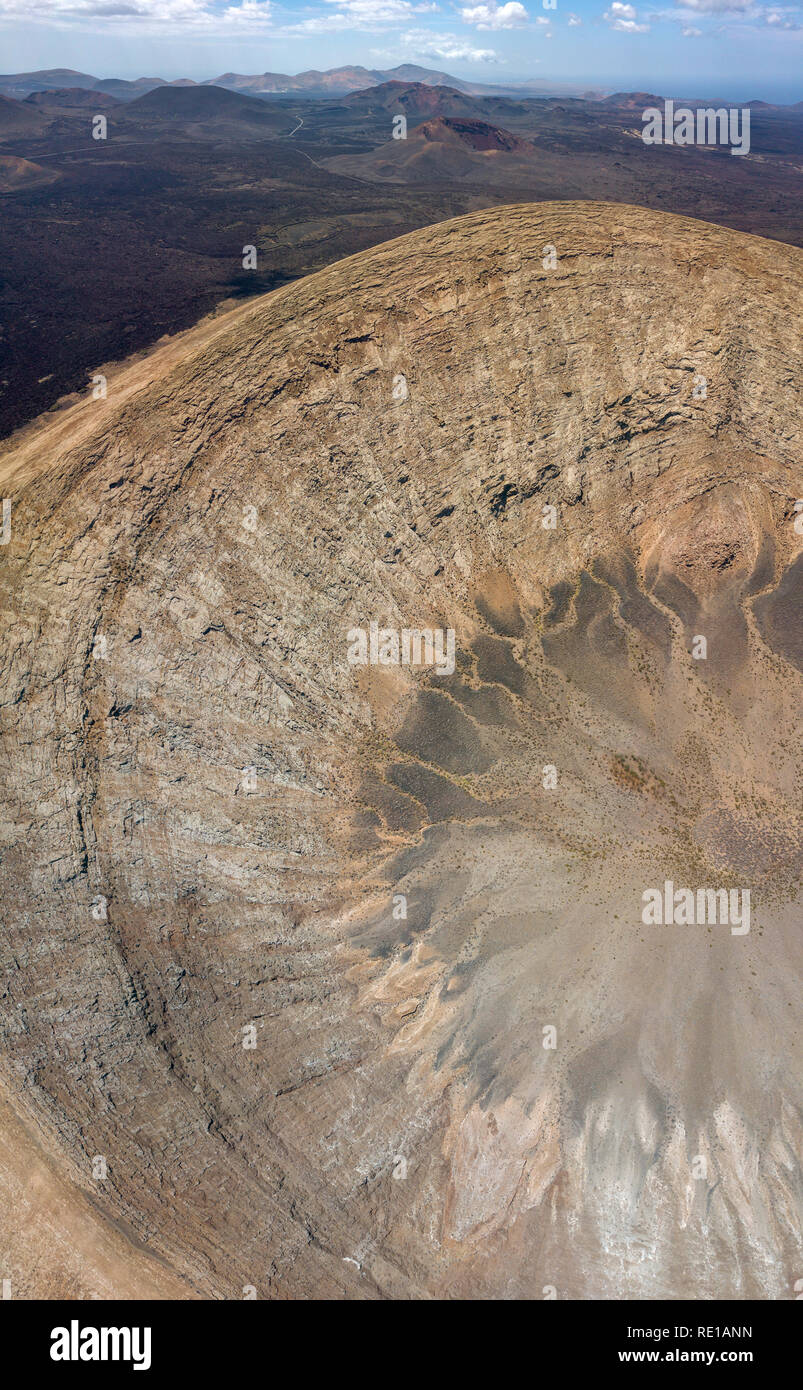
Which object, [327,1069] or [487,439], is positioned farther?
[487,439]

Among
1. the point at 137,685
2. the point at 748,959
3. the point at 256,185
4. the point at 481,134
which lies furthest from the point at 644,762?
the point at 481,134

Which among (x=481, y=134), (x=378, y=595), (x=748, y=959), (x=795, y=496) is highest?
(x=481, y=134)

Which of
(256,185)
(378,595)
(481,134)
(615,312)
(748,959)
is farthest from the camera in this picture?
(481,134)

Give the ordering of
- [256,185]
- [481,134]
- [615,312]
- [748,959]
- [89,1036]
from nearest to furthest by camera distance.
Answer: [89,1036]
[748,959]
[615,312]
[256,185]
[481,134]

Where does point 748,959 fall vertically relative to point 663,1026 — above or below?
above

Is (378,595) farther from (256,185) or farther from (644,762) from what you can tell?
(256,185)

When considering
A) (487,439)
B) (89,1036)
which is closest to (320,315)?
(487,439)
